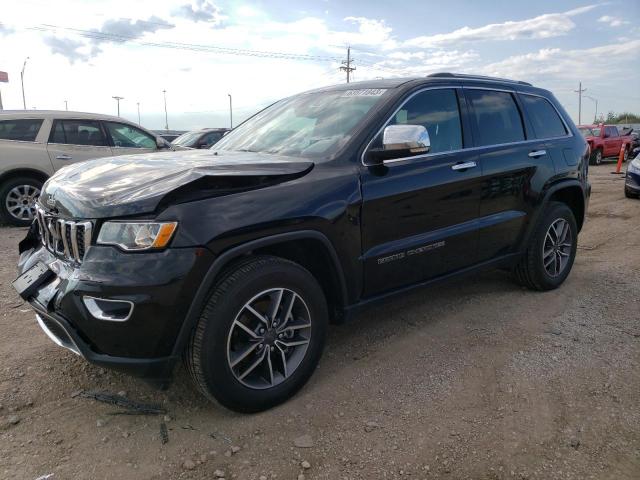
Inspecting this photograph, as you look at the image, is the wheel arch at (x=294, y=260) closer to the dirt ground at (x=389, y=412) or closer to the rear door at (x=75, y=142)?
the dirt ground at (x=389, y=412)

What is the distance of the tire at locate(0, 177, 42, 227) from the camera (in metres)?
8.05

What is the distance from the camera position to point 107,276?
7.69ft

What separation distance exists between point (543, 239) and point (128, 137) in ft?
23.6

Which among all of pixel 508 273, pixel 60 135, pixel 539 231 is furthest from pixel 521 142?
pixel 60 135

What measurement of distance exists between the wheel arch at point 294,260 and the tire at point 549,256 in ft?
7.43

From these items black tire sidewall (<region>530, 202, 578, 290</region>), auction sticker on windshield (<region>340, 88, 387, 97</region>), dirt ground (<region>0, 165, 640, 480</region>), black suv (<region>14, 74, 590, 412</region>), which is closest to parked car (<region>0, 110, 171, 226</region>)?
dirt ground (<region>0, 165, 640, 480</region>)

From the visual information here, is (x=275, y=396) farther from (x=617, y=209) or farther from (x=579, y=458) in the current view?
(x=617, y=209)

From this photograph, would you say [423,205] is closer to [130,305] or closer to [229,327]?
[229,327]

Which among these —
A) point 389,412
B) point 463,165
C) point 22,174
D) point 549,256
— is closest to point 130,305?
point 389,412

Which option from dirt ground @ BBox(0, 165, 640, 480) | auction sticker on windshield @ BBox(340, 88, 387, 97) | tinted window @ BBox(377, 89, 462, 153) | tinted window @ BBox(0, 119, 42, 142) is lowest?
dirt ground @ BBox(0, 165, 640, 480)

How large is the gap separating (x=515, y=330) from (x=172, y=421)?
2.59 metres

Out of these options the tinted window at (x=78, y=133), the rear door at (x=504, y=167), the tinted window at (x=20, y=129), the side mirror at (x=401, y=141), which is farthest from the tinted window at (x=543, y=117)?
the tinted window at (x=20, y=129)

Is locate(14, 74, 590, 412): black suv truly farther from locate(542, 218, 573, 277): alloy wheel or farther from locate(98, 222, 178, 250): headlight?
locate(542, 218, 573, 277): alloy wheel

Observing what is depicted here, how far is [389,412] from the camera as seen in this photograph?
2.84 m
